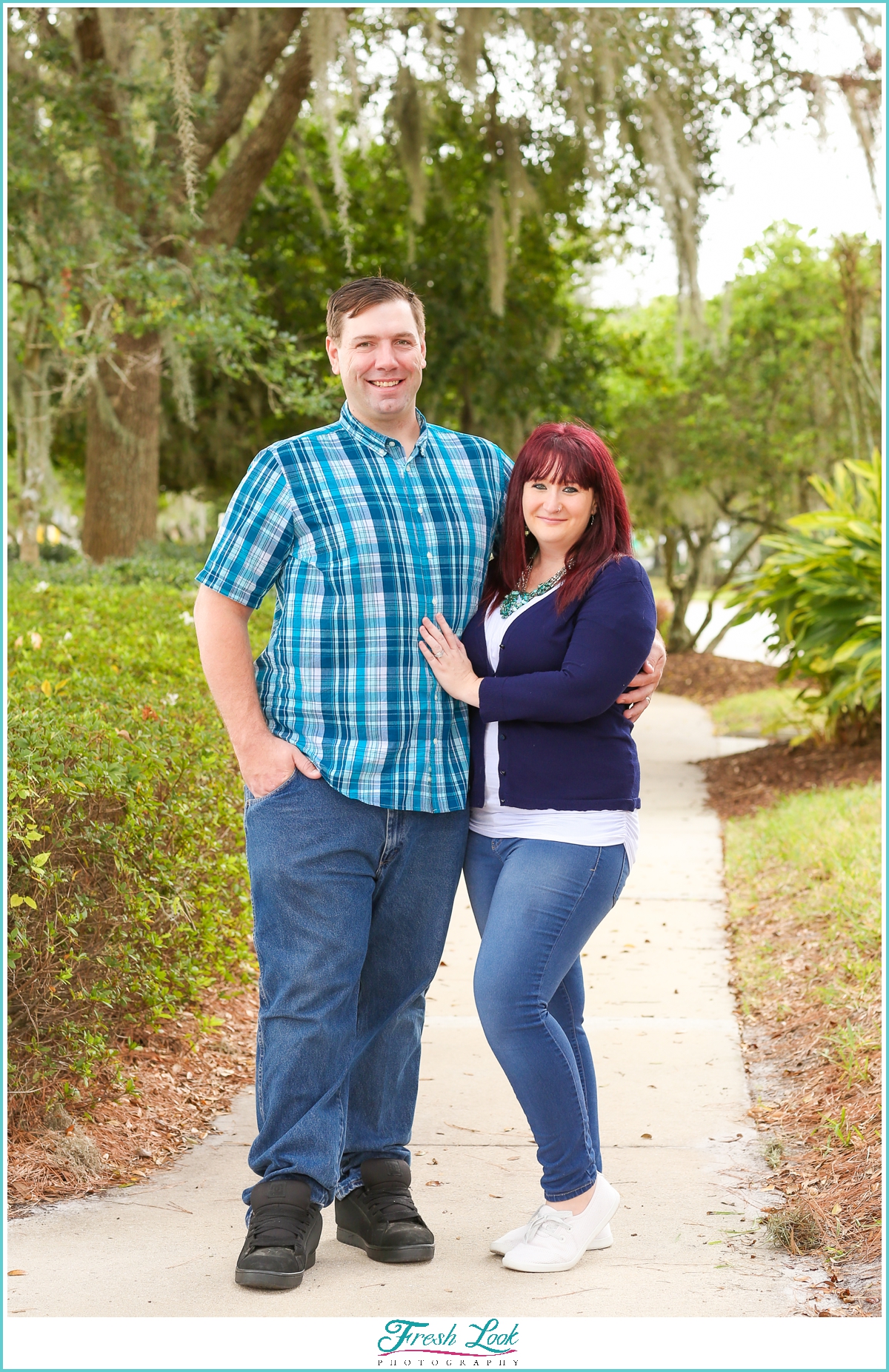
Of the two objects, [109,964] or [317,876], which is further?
[109,964]

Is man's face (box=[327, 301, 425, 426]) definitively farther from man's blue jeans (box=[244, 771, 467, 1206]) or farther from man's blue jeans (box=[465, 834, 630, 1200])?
man's blue jeans (box=[465, 834, 630, 1200])

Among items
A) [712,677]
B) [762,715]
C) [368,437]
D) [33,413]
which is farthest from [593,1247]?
[712,677]

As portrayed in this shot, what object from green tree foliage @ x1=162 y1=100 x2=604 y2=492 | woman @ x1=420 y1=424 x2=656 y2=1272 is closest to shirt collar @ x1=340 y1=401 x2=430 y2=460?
woman @ x1=420 y1=424 x2=656 y2=1272

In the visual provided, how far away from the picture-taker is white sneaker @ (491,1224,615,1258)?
2736 millimetres

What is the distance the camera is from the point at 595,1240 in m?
2.78

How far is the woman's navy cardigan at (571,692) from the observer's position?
260 cm

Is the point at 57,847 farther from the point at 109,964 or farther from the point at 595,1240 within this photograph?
the point at 595,1240

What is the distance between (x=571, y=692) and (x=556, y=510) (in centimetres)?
40

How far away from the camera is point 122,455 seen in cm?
910

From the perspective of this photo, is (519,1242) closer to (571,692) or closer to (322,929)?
(322,929)

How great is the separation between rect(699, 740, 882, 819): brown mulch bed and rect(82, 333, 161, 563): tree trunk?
14.8 feet

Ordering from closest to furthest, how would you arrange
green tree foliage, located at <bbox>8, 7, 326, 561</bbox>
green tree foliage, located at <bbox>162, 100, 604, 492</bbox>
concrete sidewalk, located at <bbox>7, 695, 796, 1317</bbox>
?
concrete sidewalk, located at <bbox>7, 695, 796, 1317</bbox> < green tree foliage, located at <bbox>8, 7, 326, 561</bbox> < green tree foliage, located at <bbox>162, 100, 604, 492</bbox>

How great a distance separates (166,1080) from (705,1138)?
1491mm

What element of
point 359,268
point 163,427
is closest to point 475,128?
point 359,268
